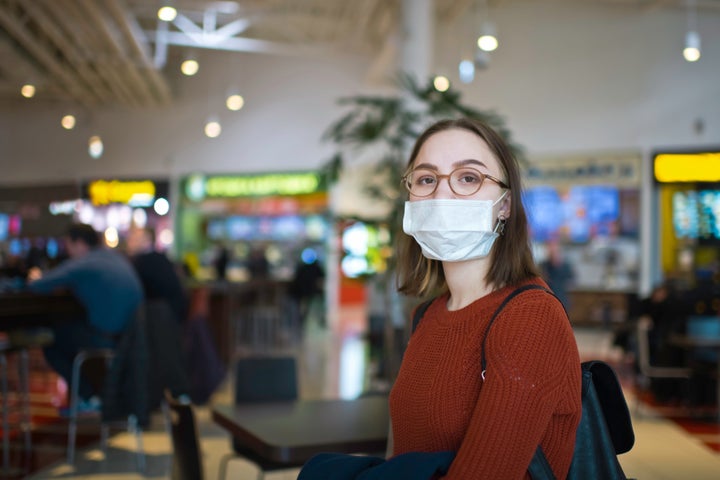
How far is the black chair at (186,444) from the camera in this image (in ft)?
8.86

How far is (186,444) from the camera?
8.96 feet

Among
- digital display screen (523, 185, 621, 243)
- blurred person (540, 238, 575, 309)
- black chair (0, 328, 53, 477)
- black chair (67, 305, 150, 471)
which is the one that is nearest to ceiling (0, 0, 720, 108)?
digital display screen (523, 185, 621, 243)

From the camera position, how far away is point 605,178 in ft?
40.6

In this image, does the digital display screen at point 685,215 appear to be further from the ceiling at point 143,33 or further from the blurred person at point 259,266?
the blurred person at point 259,266

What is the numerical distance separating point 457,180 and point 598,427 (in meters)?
0.55

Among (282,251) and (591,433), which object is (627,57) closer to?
(282,251)

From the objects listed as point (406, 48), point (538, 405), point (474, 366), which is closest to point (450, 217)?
point (474, 366)

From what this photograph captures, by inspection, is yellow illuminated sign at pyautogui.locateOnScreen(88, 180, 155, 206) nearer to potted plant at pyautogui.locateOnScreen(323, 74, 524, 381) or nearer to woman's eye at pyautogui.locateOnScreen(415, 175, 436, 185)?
potted plant at pyautogui.locateOnScreen(323, 74, 524, 381)

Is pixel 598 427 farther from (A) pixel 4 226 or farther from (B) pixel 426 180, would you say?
(A) pixel 4 226

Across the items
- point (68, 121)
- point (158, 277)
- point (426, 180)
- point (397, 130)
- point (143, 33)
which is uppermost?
point (143, 33)

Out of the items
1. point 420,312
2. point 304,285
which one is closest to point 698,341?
point 420,312

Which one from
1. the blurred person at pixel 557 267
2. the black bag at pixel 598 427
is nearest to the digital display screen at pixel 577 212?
the blurred person at pixel 557 267

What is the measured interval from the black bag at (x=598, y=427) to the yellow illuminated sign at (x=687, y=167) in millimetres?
11543

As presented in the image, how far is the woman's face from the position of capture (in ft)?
5.13
